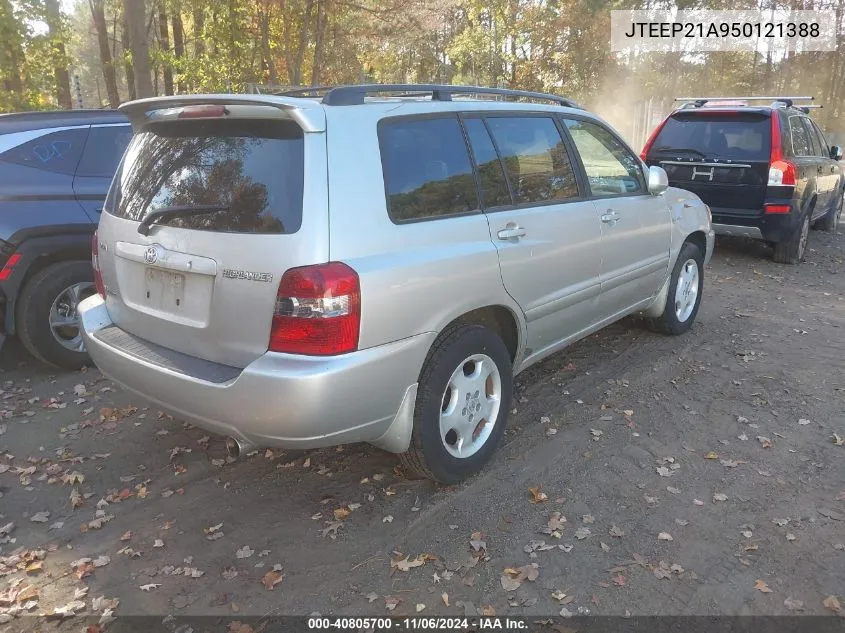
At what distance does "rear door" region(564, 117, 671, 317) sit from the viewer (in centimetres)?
441

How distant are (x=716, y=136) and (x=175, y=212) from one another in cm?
739

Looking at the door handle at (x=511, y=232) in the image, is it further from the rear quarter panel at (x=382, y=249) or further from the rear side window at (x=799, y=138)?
the rear side window at (x=799, y=138)

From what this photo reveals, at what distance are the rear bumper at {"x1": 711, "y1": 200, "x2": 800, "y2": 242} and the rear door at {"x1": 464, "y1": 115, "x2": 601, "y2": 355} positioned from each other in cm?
484

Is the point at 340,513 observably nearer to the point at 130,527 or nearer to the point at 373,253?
the point at 130,527

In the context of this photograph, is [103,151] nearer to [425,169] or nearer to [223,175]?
[223,175]

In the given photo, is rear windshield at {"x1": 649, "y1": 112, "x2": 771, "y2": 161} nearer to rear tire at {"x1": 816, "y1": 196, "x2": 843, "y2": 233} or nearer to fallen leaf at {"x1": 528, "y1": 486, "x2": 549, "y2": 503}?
rear tire at {"x1": 816, "y1": 196, "x2": 843, "y2": 233}

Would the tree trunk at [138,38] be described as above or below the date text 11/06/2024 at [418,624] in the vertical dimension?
above

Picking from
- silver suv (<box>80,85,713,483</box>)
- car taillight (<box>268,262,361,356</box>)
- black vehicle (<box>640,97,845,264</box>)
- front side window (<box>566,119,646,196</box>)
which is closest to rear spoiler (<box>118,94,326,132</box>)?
silver suv (<box>80,85,713,483</box>)

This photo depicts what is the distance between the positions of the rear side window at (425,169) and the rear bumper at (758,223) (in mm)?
6081

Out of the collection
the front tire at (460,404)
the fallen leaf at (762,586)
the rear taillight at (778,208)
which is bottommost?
the fallen leaf at (762,586)

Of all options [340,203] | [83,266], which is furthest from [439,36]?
[340,203]

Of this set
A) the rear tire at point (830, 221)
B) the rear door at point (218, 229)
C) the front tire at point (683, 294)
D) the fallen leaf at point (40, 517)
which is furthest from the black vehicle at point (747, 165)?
the fallen leaf at point (40, 517)

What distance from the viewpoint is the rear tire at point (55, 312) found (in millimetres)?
4949

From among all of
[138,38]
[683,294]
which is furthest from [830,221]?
[138,38]
